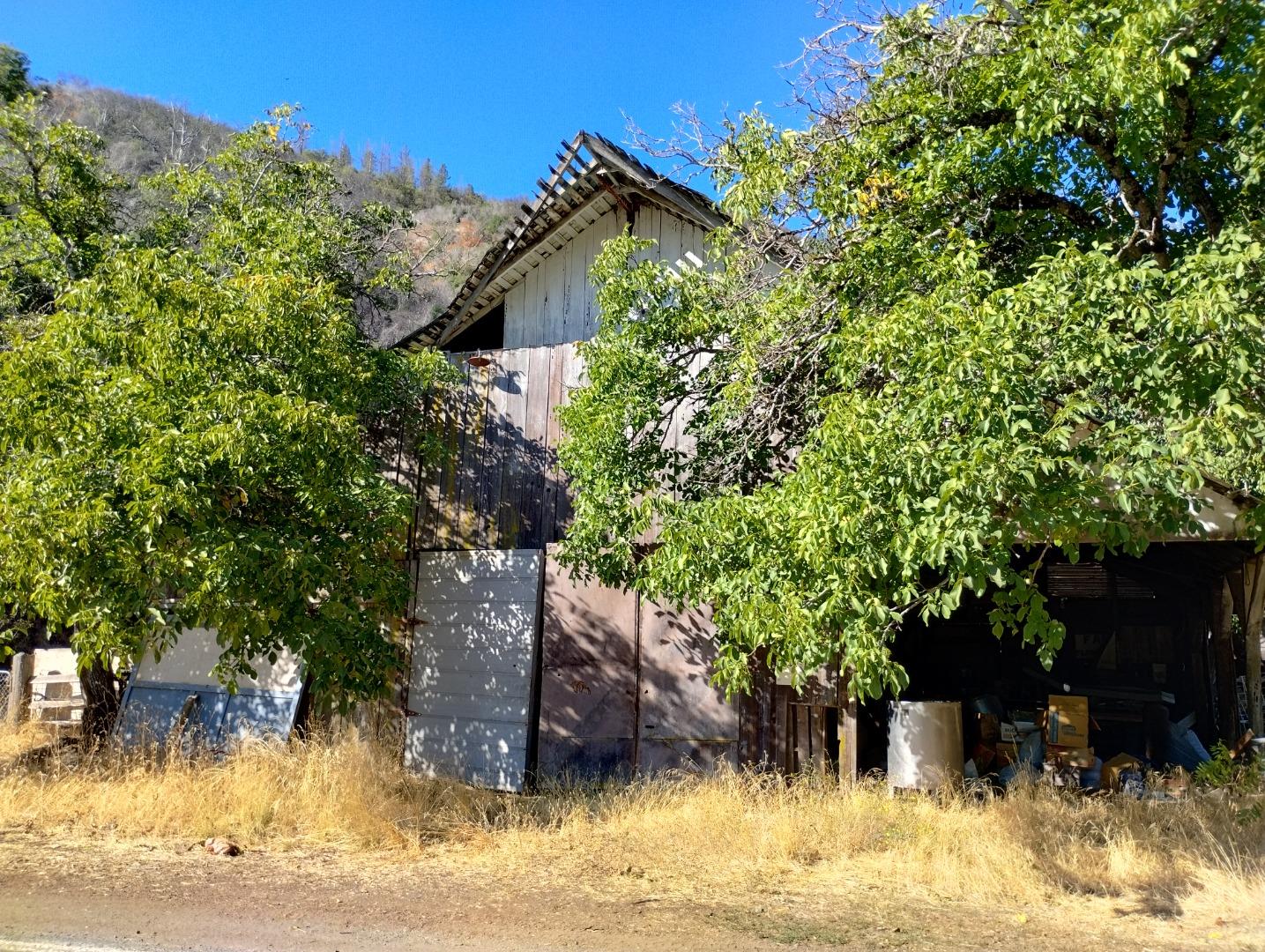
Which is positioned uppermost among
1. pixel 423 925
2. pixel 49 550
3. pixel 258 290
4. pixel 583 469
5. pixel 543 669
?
pixel 258 290

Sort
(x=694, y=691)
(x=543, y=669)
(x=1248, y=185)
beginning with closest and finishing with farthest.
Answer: (x=1248, y=185), (x=694, y=691), (x=543, y=669)

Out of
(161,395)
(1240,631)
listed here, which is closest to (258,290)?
(161,395)

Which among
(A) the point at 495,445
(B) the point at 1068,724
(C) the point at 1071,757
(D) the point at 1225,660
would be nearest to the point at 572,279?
(A) the point at 495,445

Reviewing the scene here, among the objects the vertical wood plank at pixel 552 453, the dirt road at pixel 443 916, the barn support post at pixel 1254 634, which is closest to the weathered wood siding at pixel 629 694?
the vertical wood plank at pixel 552 453

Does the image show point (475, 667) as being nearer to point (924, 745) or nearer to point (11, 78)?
point (924, 745)

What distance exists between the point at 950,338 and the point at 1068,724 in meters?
6.02

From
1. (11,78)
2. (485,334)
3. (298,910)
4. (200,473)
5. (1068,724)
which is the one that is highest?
(11,78)

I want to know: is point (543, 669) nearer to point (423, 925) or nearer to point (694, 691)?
point (694, 691)

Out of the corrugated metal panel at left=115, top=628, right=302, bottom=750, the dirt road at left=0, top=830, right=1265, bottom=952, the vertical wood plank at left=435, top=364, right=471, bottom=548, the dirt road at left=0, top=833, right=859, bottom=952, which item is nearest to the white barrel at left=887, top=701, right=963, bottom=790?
the dirt road at left=0, top=830, right=1265, bottom=952

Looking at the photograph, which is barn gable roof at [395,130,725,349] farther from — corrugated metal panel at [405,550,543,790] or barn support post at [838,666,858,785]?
barn support post at [838,666,858,785]

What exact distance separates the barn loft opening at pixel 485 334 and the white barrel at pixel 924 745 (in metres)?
7.26

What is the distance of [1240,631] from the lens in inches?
437

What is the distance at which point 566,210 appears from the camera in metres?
11.9

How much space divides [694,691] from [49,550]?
528cm
